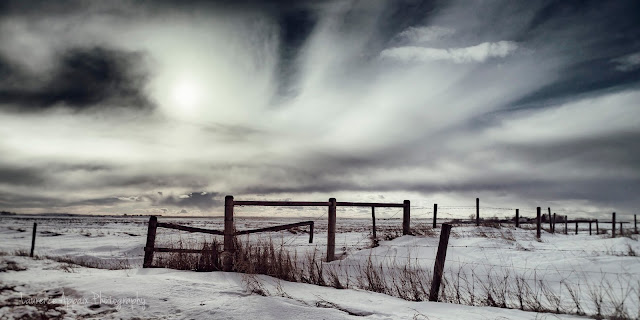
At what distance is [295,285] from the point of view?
595 centimetres

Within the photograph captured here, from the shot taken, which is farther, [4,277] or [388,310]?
[4,277]

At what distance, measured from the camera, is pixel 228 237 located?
7883mm

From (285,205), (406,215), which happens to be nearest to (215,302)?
(285,205)

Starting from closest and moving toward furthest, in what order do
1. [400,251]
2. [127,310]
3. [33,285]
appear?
1. [127,310]
2. [33,285]
3. [400,251]

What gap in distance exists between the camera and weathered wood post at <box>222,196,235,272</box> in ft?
24.7

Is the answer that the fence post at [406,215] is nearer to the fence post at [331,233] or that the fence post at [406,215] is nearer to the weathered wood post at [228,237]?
the fence post at [331,233]

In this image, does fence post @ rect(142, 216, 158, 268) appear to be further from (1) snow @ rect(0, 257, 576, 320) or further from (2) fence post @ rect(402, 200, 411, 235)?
(2) fence post @ rect(402, 200, 411, 235)

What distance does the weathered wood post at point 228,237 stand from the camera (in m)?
7.51

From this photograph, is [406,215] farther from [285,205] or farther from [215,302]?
[215,302]

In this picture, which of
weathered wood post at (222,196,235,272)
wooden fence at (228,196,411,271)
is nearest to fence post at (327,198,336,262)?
wooden fence at (228,196,411,271)

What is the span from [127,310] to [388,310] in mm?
3157

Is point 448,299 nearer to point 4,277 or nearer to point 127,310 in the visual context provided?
point 127,310

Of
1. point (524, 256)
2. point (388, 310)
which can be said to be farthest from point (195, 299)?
point (524, 256)

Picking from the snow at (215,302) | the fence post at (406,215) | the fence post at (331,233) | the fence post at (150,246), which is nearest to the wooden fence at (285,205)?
the fence post at (331,233)
